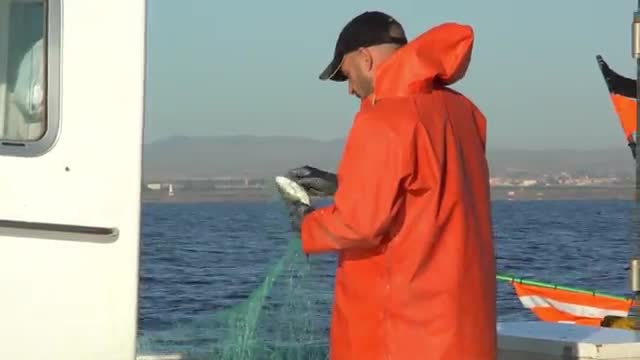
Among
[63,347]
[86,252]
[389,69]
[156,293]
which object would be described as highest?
[389,69]

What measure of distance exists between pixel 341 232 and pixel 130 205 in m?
0.59

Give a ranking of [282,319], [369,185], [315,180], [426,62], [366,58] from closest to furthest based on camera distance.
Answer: [369,185], [426,62], [366,58], [315,180], [282,319]

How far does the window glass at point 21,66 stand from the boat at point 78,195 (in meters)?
0.03

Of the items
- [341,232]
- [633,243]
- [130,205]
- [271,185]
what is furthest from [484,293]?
[633,243]

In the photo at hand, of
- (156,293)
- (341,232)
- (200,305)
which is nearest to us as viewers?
(341,232)

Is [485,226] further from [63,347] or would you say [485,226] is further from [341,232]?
[63,347]

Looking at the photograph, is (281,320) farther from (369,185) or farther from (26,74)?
(369,185)

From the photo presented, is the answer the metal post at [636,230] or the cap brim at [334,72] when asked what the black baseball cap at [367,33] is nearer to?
the cap brim at [334,72]

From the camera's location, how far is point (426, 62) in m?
3.77

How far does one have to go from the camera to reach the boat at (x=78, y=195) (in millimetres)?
3846

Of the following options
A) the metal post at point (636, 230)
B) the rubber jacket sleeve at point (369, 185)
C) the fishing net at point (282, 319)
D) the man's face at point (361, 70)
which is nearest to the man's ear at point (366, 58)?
the man's face at point (361, 70)

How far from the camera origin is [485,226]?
12.8ft

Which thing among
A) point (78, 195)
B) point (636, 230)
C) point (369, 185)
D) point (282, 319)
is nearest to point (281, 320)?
point (282, 319)

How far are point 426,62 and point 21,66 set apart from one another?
114 centimetres
